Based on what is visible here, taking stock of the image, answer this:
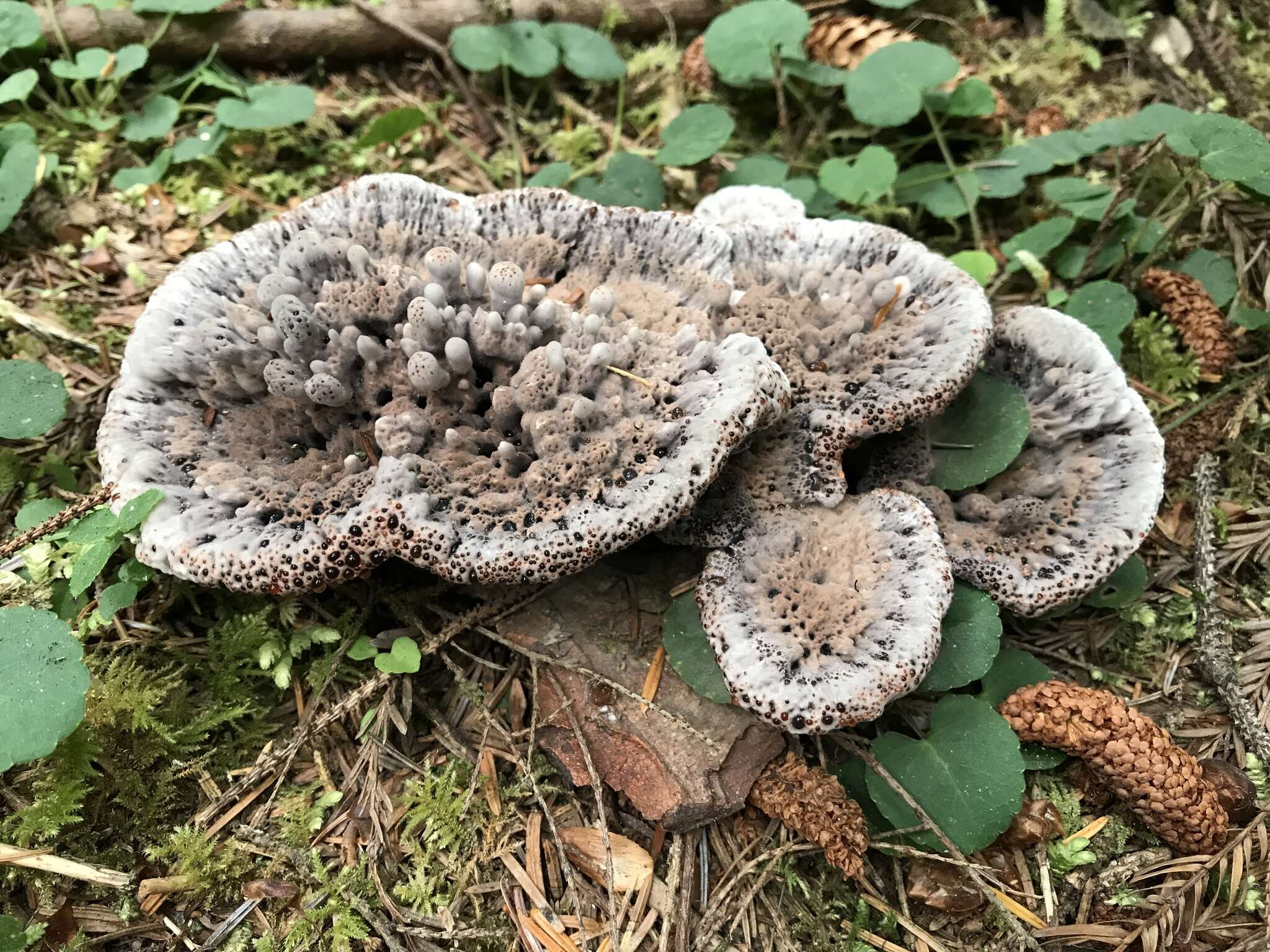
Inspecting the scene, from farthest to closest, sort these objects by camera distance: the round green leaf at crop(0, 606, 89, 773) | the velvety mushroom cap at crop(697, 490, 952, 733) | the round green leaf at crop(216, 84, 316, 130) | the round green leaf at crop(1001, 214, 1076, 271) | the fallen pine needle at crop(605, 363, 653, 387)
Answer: the round green leaf at crop(216, 84, 316, 130) → the round green leaf at crop(1001, 214, 1076, 271) → the fallen pine needle at crop(605, 363, 653, 387) → the velvety mushroom cap at crop(697, 490, 952, 733) → the round green leaf at crop(0, 606, 89, 773)

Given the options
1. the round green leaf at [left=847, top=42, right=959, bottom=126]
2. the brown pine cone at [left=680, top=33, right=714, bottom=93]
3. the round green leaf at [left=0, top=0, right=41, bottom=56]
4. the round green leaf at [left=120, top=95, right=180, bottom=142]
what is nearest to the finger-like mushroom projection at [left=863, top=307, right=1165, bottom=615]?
the round green leaf at [left=847, top=42, right=959, bottom=126]

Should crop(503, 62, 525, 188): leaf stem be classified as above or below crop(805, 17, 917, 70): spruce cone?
below

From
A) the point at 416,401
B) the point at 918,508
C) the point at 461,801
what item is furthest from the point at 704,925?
the point at 416,401

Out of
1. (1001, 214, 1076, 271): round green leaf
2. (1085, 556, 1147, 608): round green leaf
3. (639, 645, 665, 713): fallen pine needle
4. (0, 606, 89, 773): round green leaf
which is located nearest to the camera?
(0, 606, 89, 773): round green leaf

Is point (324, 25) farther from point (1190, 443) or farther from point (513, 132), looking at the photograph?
point (1190, 443)

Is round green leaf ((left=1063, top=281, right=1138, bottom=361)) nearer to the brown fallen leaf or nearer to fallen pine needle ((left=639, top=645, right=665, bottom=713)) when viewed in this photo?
fallen pine needle ((left=639, top=645, right=665, bottom=713))

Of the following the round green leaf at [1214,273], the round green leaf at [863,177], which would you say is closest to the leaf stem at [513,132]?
the round green leaf at [863,177]
